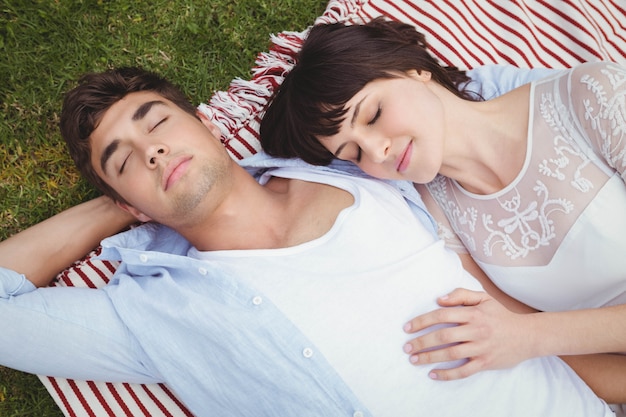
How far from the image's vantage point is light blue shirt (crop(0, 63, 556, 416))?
2.12m

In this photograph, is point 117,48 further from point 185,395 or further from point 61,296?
point 185,395

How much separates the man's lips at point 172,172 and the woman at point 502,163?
1.75ft

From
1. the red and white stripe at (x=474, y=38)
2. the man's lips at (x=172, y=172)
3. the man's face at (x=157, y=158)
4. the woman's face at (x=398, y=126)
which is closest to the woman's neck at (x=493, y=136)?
the woman's face at (x=398, y=126)

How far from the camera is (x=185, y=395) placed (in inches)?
89.8

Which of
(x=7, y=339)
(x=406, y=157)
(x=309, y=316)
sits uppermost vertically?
(x=406, y=157)

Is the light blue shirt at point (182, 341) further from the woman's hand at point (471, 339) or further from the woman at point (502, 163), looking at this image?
the woman at point (502, 163)

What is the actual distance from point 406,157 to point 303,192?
Result: 1.90 feet

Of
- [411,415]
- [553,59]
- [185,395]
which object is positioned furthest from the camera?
[553,59]

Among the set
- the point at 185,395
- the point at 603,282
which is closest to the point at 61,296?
the point at 185,395

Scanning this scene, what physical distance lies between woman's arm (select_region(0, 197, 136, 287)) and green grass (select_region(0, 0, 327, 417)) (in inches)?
12.8

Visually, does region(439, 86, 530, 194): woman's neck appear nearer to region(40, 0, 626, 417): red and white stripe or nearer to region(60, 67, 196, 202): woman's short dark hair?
region(40, 0, 626, 417): red and white stripe

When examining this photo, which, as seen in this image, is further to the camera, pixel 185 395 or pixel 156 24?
pixel 156 24

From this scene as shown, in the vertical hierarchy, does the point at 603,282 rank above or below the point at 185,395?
above

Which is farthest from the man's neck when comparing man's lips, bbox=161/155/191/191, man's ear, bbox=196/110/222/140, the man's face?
man's ear, bbox=196/110/222/140
